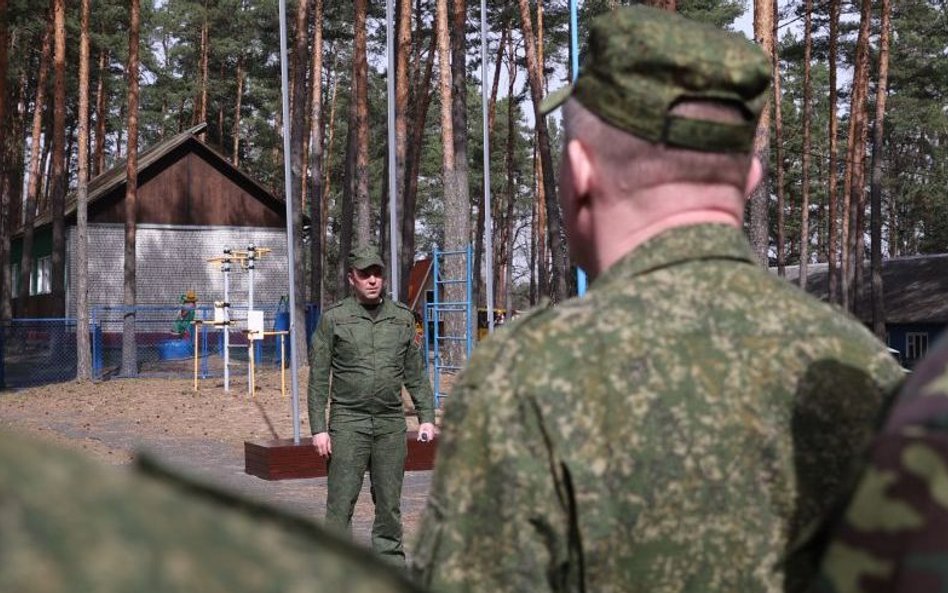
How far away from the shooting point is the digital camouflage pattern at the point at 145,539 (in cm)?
63

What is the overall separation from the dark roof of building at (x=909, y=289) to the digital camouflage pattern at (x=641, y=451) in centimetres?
4950

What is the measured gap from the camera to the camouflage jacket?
8.65m

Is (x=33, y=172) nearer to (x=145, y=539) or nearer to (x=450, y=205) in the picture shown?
(x=450, y=205)

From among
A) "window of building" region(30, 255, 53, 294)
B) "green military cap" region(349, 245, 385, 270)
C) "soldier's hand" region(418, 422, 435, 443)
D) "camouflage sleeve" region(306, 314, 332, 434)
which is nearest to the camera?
"camouflage sleeve" region(306, 314, 332, 434)

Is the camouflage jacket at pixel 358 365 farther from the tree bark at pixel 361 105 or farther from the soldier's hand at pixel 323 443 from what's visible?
the tree bark at pixel 361 105

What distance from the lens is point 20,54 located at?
137 ft

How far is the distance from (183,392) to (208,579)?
26.4 metres

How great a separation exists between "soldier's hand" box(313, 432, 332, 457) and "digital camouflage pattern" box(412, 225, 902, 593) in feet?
22.7

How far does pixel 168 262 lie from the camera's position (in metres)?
46.6

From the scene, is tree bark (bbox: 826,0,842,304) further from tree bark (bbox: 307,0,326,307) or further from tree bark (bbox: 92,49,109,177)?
tree bark (bbox: 92,49,109,177)

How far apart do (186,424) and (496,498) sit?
66.0ft

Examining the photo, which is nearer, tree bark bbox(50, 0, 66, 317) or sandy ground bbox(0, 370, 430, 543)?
sandy ground bbox(0, 370, 430, 543)

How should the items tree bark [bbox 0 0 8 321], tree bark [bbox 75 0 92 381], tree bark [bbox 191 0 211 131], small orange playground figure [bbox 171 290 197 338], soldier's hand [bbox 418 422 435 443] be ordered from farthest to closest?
tree bark [bbox 191 0 211 131], tree bark [bbox 0 0 8 321], small orange playground figure [bbox 171 290 197 338], tree bark [bbox 75 0 92 381], soldier's hand [bbox 418 422 435 443]

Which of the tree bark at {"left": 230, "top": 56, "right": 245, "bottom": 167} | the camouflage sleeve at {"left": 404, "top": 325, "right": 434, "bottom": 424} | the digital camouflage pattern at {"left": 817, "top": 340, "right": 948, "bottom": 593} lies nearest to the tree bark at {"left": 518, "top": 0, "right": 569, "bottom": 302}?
the tree bark at {"left": 230, "top": 56, "right": 245, "bottom": 167}
